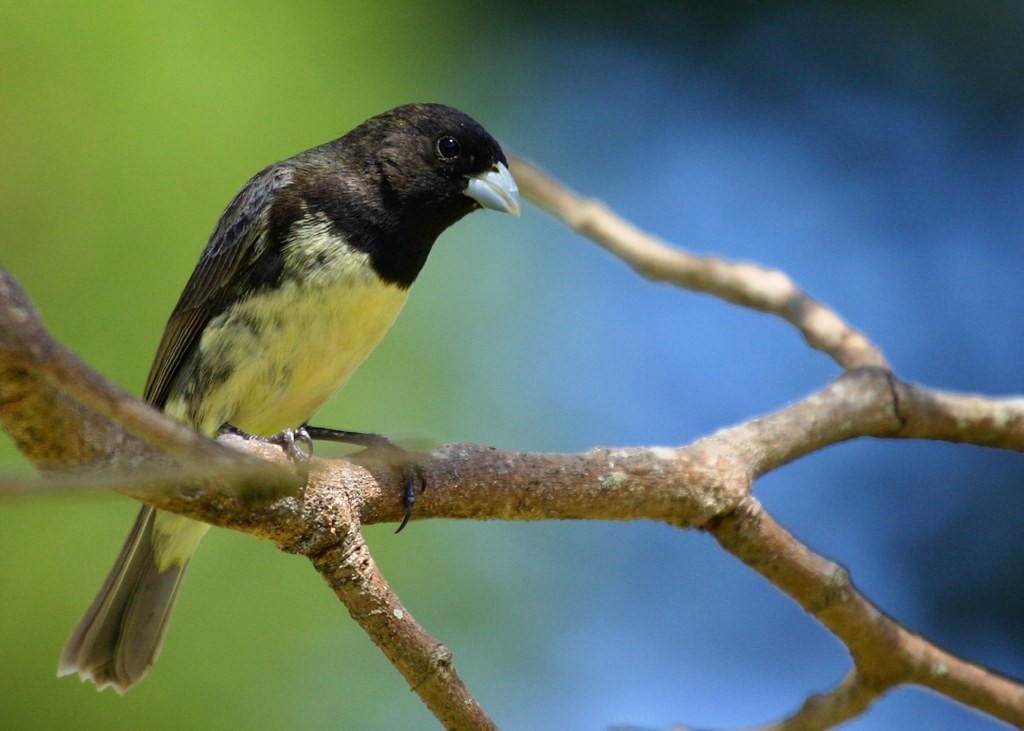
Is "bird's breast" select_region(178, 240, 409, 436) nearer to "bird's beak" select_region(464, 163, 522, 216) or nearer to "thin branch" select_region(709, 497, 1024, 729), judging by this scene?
"bird's beak" select_region(464, 163, 522, 216)

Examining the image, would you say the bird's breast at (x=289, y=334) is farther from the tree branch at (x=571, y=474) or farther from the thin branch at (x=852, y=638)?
the thin branch at (x=852, y=638)

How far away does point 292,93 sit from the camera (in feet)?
14.2

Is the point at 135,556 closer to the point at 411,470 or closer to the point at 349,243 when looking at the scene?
the point at 349,243

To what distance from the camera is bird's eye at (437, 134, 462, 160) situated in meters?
3.40

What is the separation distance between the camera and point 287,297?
3.00m

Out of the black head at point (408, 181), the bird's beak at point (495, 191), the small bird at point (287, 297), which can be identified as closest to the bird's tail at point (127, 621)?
the small bird at point (287, 297)

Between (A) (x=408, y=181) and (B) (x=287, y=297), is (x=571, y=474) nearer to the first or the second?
(B) (x=287, y=297)

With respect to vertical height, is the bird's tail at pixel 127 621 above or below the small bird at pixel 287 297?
below

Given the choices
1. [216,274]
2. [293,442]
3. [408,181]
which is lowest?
[293,442]

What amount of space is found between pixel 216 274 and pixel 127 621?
997 millimetres

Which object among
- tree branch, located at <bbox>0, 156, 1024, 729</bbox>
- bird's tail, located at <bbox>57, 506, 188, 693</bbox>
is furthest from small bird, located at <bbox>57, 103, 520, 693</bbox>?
tree branch, located at <bbox>0, 156, 1024, 729</bbox>

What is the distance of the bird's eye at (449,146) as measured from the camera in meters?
3.40

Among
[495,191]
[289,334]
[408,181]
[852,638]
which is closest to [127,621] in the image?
[289,334]

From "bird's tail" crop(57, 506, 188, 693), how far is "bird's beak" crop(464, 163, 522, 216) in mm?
1273
